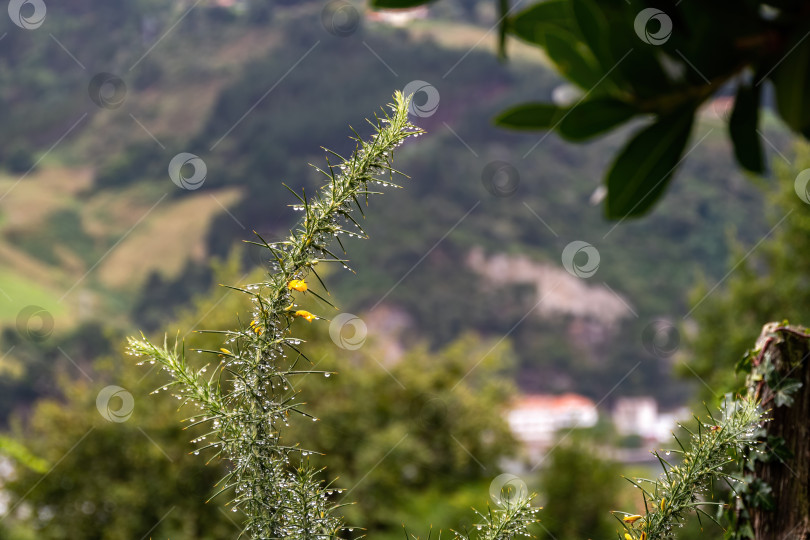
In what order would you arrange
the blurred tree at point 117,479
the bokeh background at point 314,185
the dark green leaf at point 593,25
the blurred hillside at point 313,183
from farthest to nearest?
the blurred hillside at point 313,183
the bokeh background at point 314,185
the blurred tree at point 117,479
the dark green leaf at point 593,25

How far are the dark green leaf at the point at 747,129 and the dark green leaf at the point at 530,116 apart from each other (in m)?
0.24

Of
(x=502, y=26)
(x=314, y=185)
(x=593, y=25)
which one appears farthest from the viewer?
(x=314, y=185)

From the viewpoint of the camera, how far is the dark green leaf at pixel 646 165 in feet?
3.28

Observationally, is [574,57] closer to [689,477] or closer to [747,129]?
[747,129]

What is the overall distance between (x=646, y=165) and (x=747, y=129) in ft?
0.44

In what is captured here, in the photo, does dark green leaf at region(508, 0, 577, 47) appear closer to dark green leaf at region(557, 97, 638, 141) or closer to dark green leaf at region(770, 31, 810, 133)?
dark green leaf at region(557, 97, 638, 141)

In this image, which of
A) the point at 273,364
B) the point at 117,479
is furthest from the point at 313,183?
the point at 273,364

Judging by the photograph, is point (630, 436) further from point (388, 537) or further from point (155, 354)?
point (155, 354)

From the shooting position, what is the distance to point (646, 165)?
40.4 inches

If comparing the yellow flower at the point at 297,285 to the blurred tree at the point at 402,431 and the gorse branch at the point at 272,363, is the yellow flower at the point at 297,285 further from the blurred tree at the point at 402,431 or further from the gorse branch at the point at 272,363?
the blurred tree at the point at 402,431

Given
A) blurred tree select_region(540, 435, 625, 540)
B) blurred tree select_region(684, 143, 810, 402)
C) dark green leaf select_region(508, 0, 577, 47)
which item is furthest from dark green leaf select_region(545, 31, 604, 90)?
blurred tree select_region(684, 143, 810, 402)

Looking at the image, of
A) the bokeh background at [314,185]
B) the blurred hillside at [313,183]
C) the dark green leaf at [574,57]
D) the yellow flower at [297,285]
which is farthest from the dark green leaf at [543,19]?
the blurred hillside at [313,183]

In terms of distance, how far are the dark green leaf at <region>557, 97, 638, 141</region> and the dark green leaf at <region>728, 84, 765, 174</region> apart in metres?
0.13

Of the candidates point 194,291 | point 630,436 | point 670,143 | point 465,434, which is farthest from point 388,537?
point 194,291
